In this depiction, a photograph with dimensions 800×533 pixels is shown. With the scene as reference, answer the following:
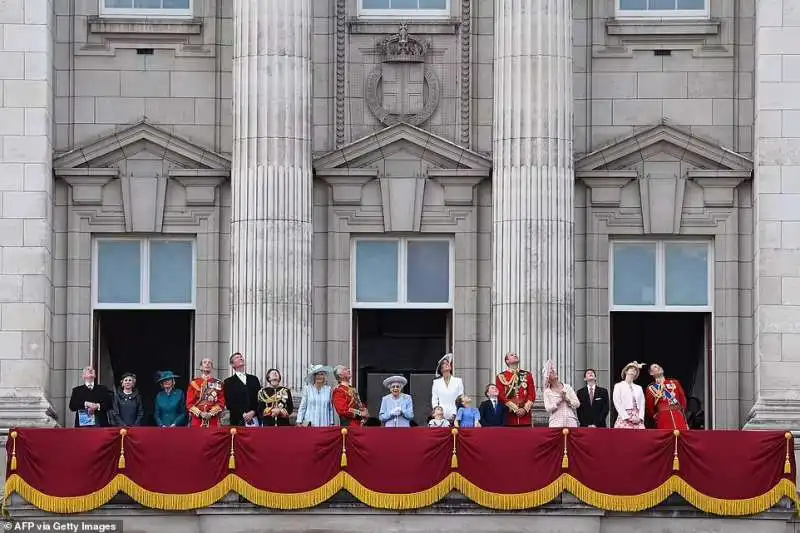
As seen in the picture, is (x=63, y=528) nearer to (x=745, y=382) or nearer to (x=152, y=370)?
(x=152, y=370)

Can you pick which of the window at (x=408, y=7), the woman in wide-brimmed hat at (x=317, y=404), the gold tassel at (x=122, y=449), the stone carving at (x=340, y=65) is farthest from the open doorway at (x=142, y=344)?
the window at (x=408, y=7)

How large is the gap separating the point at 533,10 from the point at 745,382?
8928 millimetres

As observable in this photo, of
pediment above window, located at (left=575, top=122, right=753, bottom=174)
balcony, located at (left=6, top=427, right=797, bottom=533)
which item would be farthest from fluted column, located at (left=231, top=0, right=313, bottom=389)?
pediment above window, located at (left=575, top=122, right=753, bottom=174)

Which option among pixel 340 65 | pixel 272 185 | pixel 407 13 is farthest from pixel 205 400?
pixel 407 13

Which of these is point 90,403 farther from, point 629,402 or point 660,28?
point 660,28

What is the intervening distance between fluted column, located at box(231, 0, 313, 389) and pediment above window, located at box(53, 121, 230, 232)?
1.38m

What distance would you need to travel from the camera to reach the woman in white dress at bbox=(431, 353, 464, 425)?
54.5 metres

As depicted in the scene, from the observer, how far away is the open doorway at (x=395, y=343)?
195 feet

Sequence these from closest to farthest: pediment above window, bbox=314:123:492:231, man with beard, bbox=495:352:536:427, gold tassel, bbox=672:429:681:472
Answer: gold tassel, bbox=672:429:681:472, man with beard, bbox=495:352:536:427, pediment above window, bbox=314:123:492:231

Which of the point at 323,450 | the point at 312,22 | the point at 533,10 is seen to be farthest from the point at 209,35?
the point at 323,450

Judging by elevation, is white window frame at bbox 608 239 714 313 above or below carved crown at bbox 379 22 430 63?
below

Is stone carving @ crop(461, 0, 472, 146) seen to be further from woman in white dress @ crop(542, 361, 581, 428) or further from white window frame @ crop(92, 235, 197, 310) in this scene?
woman in white dress @ crop(542, 361, 581, 428)

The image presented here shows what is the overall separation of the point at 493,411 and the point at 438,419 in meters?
1.12

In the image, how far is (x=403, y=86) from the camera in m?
59.4
